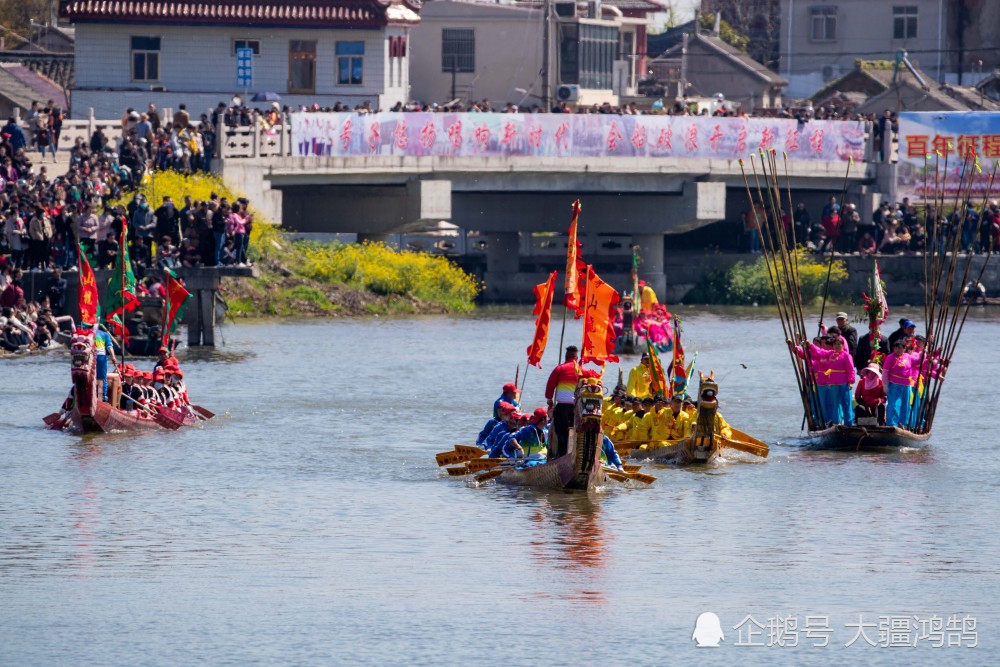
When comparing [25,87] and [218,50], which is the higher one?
[218,50]

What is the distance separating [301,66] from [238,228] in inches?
931

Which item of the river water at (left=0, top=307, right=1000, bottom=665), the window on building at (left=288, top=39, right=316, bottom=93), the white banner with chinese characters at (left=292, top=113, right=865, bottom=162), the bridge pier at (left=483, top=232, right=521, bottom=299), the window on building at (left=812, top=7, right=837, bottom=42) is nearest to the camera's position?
the river water at (left=0, top=307, right=1000, bottom=665)

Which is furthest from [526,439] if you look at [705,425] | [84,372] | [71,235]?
[71,235]

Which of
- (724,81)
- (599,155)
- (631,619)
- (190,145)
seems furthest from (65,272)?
(724,81)

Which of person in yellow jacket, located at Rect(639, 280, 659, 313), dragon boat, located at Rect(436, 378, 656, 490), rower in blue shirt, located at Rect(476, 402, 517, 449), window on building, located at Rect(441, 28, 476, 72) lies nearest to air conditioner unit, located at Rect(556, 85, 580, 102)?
window on building, located at Rect(441, 28, 476, 72)

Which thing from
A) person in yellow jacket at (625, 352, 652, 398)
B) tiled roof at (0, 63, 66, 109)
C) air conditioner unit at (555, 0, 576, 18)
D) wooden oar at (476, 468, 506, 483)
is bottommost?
wooden oar at (476, 468, 506, 483)

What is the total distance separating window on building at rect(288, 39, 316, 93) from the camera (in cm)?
7206

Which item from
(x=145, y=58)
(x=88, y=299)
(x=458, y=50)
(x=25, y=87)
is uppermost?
(x=458, y=50)

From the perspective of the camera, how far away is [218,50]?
7175 centimetres

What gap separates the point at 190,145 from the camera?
2212 inches

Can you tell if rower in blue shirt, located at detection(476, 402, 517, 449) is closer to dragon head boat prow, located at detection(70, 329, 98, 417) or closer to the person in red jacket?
the person in red jacket

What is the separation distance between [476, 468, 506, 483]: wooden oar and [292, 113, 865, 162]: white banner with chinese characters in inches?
1153

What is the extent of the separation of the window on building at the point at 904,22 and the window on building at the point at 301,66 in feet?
112

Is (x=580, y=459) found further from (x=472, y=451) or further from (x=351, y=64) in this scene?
(x=351, y=64)
